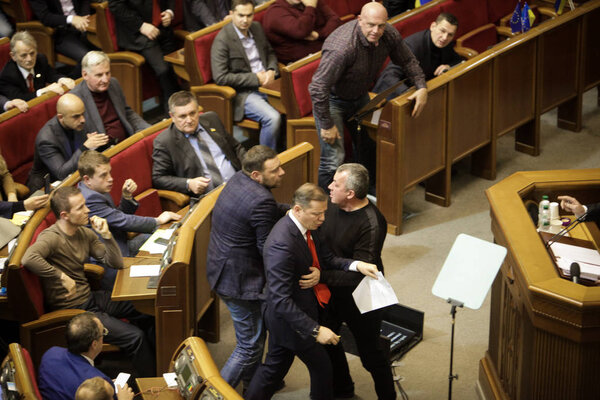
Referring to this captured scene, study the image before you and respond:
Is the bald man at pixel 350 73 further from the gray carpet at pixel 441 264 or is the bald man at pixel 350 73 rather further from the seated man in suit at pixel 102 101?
the seated man in suit at pixel 102 101

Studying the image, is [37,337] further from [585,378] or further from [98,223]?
[585,378]

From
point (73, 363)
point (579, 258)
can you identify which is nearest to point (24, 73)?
point (73, 363)

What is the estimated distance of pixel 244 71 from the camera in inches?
249

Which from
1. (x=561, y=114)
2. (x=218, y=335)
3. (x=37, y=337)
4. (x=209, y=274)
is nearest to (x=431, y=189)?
(x=561, y=114)

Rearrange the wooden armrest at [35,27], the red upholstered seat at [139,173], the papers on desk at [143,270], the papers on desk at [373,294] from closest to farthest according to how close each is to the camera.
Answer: the papers on desk at [373,294] < the papers on desk at [143,270] < the red upholstered seat at [139,173] < the wooden armrest at [35,27]

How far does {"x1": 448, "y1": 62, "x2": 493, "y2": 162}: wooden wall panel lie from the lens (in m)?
5.84

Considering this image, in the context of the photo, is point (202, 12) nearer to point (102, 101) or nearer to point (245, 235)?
point (102, 101)

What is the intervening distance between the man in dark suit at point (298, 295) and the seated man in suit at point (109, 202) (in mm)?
1200

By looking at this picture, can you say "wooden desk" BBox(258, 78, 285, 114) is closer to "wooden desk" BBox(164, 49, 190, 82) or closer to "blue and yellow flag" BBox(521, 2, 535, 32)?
"wooden desk" BBox(164, 49, 190, 82)

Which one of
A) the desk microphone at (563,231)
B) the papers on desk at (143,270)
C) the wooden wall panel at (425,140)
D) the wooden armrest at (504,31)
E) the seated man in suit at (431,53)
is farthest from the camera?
the wooden armrest at (504,31)

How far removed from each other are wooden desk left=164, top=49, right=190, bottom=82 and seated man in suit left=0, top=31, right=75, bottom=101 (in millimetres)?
988

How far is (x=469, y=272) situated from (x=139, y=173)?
7.84 feet

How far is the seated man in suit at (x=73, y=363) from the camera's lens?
349 cm

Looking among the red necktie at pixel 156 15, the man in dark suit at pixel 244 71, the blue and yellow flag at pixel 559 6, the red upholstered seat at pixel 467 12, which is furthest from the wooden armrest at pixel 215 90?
the blue and yellow flag at pixel 559 6
